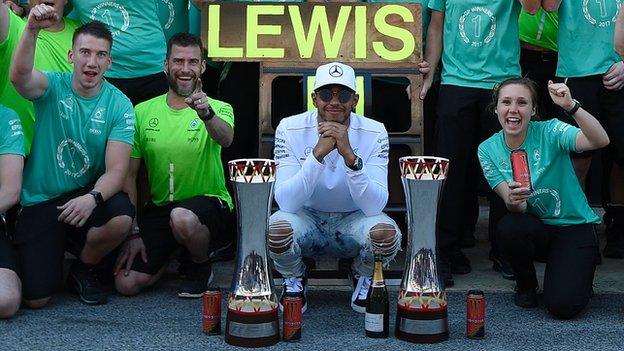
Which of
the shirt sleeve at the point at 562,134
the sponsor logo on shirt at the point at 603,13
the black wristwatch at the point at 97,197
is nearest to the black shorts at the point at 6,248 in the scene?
the black wristwatch at the point at 97,197

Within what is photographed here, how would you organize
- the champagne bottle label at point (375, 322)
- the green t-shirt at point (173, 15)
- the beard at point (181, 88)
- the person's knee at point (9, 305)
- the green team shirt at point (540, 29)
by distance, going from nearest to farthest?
the champagne bottle label at point (375, 322) → the person's knee at point (9, 305) → the beard at point (181, 88) → the green team shirt at point (540, 29) → the green t-shirt at point (173, 15)

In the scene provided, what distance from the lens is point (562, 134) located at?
5.15 m

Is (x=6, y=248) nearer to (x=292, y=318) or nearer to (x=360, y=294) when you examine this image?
(x=292, y=318)

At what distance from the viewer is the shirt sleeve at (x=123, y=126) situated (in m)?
5.34

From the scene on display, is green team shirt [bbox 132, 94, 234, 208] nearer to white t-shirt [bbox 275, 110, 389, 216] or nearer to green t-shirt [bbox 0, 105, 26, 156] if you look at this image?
white t-shirt [bbox 275, 110, 389, 216]

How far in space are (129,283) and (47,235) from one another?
48 centimetres

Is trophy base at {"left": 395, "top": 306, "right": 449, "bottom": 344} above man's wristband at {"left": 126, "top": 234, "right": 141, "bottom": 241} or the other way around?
the other way around

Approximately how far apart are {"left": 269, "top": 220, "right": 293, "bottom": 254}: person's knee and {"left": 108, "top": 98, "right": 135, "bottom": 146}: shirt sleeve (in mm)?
959

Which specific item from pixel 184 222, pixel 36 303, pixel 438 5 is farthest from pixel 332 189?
pixel 36 303

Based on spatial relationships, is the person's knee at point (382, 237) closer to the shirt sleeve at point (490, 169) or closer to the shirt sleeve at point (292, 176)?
the shirt sleeve at point (292, 176)

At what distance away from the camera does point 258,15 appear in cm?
584

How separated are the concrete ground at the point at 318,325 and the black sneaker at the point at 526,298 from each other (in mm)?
41

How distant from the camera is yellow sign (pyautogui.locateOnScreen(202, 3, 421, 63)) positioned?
5.82 meters

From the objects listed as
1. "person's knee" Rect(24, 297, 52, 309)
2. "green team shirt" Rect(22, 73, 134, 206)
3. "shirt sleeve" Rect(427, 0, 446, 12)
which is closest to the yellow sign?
"shirt sleeve" Rect(427, 0, 446, 12)
